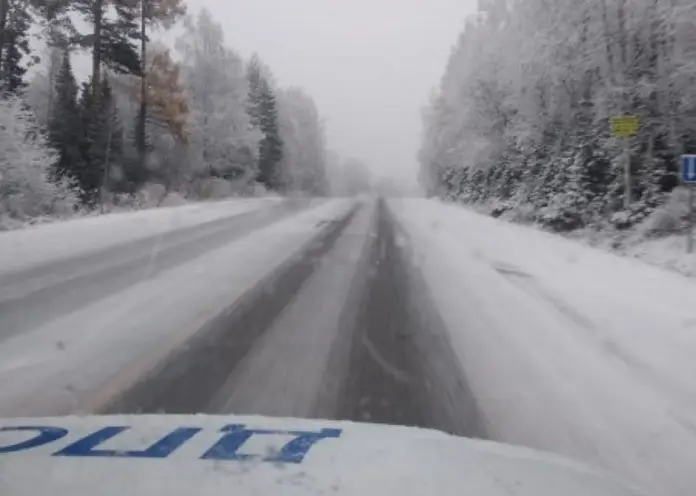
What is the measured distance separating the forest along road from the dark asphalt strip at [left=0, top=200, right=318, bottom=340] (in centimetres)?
200

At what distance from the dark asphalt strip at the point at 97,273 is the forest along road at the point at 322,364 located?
78.7 inches

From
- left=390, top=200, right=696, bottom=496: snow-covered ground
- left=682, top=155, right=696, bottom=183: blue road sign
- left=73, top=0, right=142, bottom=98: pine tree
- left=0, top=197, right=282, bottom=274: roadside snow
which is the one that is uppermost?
left=73, top=0, right=142, bottom=98: pine tree

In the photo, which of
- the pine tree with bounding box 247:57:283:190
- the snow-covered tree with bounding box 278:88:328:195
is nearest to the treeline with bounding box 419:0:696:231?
the pine tree with bounding box 247:57:283:190

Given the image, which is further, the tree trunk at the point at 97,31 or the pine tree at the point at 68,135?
the pine tree at the point at 68,135

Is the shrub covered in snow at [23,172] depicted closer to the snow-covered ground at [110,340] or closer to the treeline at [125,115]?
the treeline at [125,115]

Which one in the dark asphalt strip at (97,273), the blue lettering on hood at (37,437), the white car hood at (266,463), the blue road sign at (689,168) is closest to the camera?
the white car hood at (266,463)

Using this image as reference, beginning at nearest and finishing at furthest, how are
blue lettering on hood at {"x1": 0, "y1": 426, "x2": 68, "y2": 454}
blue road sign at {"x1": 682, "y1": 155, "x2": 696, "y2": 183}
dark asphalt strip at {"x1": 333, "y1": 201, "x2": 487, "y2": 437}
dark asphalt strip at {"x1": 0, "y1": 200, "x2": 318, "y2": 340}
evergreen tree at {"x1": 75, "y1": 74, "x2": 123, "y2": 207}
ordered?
blue lettering on hood at {"x1": 0, "y1": 426, "x2": 68, "y2": 454} < dark asphalt strip at {"x1": 333, "y1": 201, "x2": 487, "y2": 437} < dark asphalt strip at {"x1": 0, "y1": 200, "x2": 318, "y2": 340} < blue road sign at {"x1": 682, "y1": 155, "x2": 696, "y2": 183} < evergreen tree at {"x1": 75, "y1": 74, "x2": 123, "y2": 207}

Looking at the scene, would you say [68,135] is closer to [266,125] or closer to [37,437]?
[37,437]

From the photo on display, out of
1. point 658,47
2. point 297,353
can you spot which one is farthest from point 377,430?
point 658,47

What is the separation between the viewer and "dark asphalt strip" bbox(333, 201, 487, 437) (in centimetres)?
443

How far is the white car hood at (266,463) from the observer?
2555 millimetres

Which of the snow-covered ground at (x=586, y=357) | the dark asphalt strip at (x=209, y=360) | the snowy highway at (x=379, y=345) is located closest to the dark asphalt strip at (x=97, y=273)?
the snowy highway at (x=379, y=345)

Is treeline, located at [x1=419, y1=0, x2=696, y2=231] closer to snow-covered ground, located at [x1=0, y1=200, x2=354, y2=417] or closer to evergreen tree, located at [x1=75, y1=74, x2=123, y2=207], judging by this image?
snow-covered ground, located at [x1=0, y1=200, x2=354, y2=417]

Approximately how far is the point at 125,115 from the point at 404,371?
42248mm
